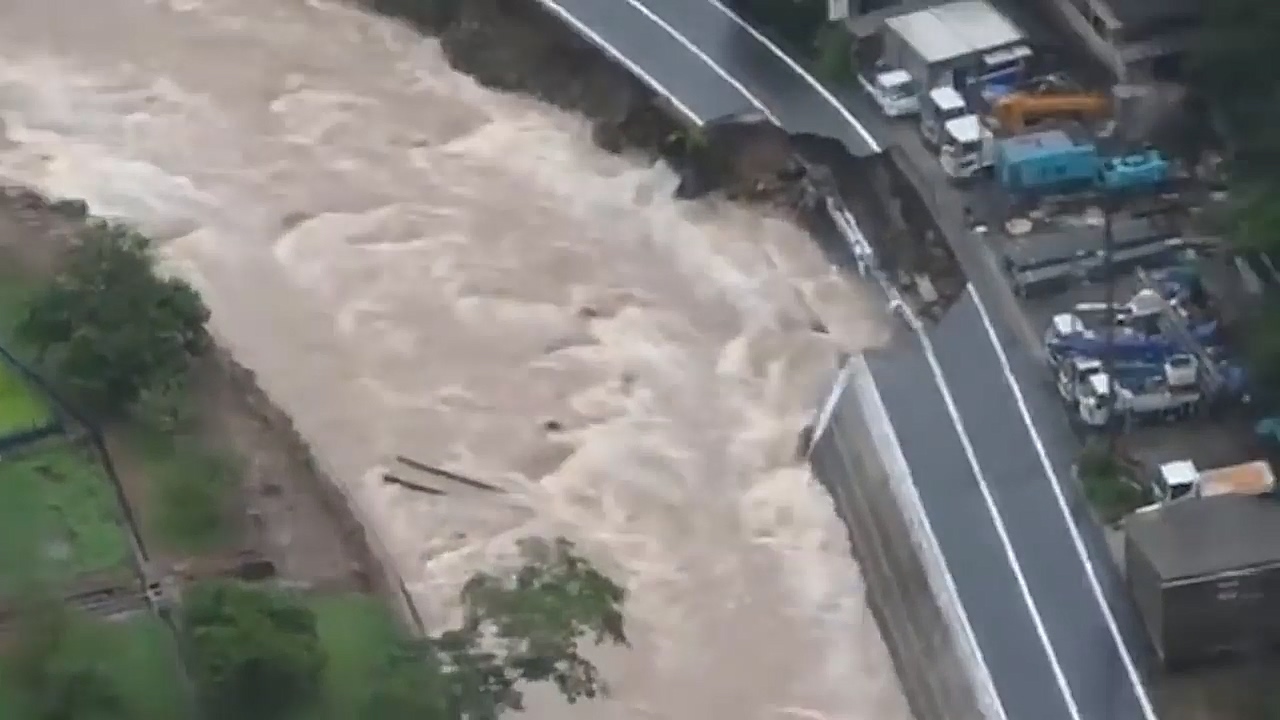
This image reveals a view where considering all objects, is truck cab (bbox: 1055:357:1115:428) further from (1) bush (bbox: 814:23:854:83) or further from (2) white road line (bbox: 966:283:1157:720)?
(1) bush (bbox: 814:23:854:83)

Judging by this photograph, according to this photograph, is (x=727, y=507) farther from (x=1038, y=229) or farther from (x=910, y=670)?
(x=1038, y=229)

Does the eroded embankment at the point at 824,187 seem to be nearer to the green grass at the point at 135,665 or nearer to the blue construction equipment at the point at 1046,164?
the blue construction equipment at the point at 1046,164

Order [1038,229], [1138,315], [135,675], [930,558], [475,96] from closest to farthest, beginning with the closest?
[135,675]
[930,558]
[1138,315]
[1038,229]
[475,96]

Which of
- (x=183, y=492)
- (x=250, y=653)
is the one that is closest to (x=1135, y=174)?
(x=183, y=492)

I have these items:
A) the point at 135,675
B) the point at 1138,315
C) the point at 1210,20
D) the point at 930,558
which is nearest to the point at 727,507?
the point at 930,558

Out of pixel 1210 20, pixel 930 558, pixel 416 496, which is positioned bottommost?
pixel 416 496

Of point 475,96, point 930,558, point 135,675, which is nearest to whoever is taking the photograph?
point 135,675

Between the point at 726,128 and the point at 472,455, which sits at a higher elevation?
the point at 726,128
